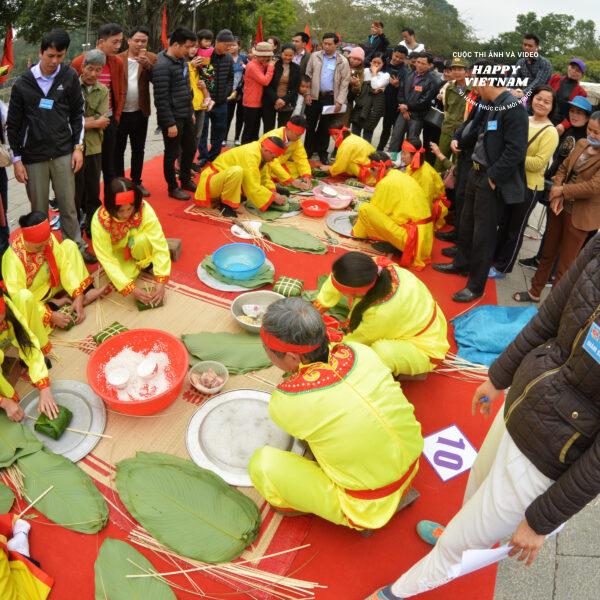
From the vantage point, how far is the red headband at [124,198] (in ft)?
9.88

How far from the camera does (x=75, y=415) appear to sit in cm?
245

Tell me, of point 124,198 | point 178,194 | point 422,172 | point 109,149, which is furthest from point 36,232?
point 422,172

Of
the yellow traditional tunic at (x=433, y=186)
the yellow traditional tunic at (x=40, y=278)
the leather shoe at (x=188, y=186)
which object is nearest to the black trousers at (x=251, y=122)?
the leather shoe at (x=188, y=186)

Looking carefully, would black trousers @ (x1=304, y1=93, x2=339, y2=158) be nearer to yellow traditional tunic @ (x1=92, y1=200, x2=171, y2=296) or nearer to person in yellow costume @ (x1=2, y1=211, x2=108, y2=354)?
yellow traditional tunic @ (x1=92, y1=200, x2=171, y2=296)

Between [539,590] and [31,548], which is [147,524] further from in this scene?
[539,590]

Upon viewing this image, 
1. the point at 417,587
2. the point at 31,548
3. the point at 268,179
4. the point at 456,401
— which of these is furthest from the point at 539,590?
the point at 268,179

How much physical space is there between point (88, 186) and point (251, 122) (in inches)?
109

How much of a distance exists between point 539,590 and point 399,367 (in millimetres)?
1201

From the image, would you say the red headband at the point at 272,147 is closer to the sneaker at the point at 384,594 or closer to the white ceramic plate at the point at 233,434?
the white ceramic plate at the point at 233,434

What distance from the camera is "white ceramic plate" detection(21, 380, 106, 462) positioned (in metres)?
2.29

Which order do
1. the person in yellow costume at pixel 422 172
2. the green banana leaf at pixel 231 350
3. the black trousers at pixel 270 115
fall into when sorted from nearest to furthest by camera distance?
the green banana leaf at pixel 231 350, the person in yellow costume at pixel 422 172, the black trousers at pixel 270 115

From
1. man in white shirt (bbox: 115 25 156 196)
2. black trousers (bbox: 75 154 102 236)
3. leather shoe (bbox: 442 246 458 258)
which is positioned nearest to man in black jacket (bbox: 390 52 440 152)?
leather shoe (bbox: 442 246 458 258)

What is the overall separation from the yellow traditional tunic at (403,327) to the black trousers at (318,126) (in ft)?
14.0

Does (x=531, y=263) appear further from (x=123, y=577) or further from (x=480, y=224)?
(x=123, y=577)
